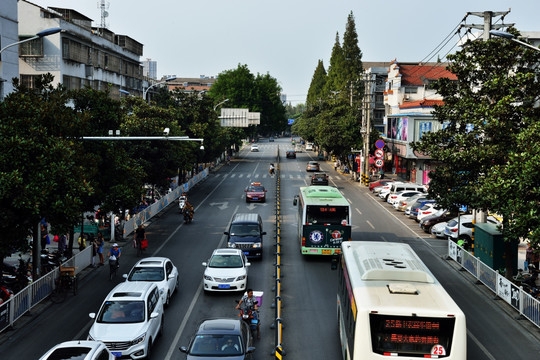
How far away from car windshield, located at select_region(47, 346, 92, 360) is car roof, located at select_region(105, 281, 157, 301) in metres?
3.93

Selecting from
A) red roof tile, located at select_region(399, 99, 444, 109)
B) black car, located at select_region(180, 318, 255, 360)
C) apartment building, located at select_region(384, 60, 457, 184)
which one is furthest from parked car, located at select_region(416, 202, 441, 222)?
black car, located at select_region(180, 318, 255, 360)

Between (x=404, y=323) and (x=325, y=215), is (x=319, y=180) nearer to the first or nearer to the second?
(x=325, y=215)

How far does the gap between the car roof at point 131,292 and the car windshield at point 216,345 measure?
3452 mm

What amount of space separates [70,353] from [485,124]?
16.5 metres

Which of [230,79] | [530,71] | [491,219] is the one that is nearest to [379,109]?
[230,79]

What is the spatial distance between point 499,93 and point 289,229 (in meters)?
17.3

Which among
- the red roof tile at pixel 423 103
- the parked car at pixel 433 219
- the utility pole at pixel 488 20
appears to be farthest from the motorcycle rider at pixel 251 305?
the red roof tile at pixel 423 103

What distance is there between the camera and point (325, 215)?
25.6m

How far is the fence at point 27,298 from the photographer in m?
17.5

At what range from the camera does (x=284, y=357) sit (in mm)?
15250

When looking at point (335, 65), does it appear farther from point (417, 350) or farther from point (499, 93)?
point (417, 350)

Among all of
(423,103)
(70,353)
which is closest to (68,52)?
(423,103)

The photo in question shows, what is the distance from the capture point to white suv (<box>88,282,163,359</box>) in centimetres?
1456

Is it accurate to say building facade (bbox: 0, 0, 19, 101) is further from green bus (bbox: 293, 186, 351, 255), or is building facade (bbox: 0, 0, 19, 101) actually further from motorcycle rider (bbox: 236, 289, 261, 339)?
motorcycle rider (bbox: 236, 289, 261, 339)
